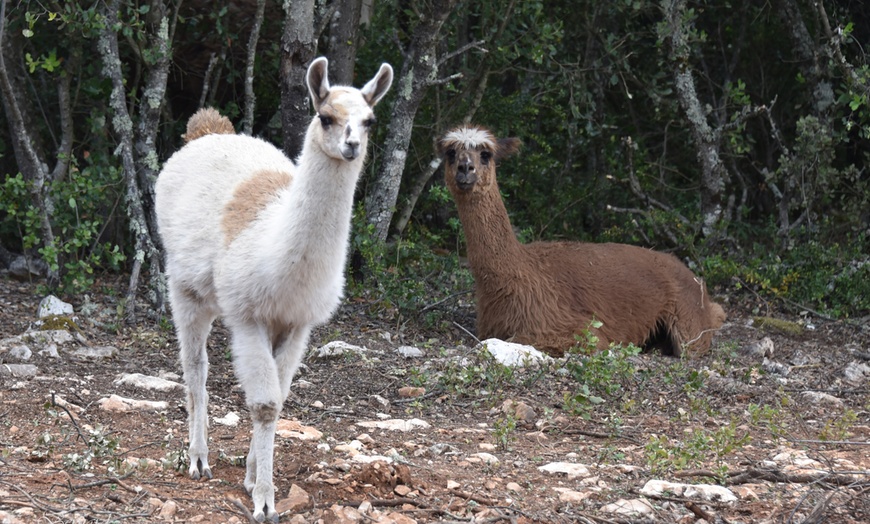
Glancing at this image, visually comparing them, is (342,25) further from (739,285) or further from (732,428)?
(732,428)

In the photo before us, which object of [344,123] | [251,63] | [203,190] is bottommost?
[203,190]

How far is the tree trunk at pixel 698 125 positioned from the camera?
10.2 metres

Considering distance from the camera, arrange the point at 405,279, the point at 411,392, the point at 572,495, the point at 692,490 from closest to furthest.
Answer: the point at 572,495, the point at 692,490, the point at 411,392, the point at 405,279

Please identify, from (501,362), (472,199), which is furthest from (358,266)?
(501,362)

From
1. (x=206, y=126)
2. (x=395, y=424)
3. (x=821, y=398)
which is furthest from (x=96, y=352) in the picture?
(x=821, y=398)

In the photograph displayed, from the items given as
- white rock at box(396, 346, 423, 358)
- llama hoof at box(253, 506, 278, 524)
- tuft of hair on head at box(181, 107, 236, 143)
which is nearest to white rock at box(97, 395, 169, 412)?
tuft of hair on head at box(181, 107, 236, 143)

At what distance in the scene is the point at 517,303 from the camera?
8.54 m

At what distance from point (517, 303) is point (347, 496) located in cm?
406

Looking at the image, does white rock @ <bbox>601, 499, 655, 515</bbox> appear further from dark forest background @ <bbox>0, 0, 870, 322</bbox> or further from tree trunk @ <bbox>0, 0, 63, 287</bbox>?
tree trunk @ <bbox>0, 0, 63, 287</bbox>

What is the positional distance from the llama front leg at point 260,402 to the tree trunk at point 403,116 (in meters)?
4.39

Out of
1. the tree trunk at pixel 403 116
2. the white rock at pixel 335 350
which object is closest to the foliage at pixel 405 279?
the tree trunk at pixel 403 116

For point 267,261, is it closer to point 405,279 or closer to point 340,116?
point 340,116

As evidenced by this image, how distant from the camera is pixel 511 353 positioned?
751 cm

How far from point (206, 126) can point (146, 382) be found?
1642 millimetres
